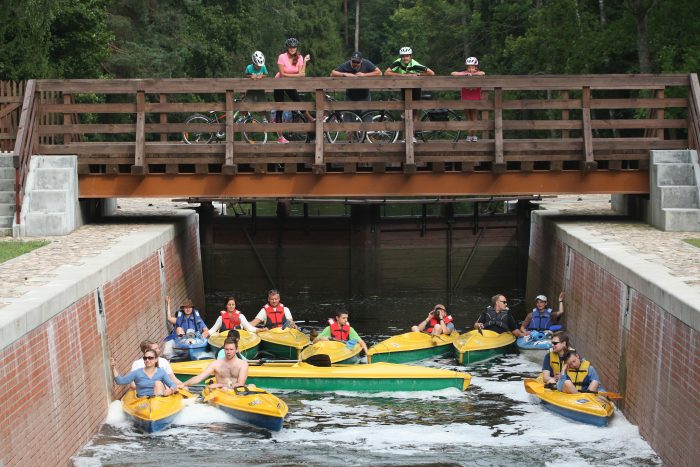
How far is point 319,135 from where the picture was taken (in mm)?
23641

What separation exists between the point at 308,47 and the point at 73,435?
68.8m

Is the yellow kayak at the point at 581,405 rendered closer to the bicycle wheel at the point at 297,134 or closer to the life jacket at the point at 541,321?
the life jacket at the point at 541,321

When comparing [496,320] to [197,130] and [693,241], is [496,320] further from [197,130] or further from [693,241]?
[197,130]

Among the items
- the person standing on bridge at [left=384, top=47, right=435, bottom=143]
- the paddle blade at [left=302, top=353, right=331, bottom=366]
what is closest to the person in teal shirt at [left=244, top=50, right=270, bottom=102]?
the person standing on bridge at [left=384, top=47, right=435, bottom=143]

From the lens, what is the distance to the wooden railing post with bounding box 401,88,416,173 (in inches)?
927

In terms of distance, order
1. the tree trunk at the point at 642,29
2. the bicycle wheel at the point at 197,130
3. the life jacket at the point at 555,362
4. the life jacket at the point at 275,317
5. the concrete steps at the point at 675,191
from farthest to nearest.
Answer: the tree trunk at the point at 642,29 → the bicycle wheel at the point at 197,130 → the concrete steps at the point at 675,191 → the life jacket at the point at 275,317 → the life jacket at the point at 555,362

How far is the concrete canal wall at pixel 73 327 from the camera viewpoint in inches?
504

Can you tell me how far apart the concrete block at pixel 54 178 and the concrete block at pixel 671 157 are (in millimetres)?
10562

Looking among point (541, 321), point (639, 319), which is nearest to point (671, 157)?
point (541, 321)

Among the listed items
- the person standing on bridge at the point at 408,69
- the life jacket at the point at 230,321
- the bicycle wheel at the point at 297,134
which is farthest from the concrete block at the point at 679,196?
the life jacket at the point at 230,321

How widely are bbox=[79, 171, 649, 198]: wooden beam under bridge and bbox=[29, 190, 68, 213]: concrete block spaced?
2.78 feet

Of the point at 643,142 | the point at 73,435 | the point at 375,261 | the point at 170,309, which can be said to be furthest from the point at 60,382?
the point at 375,261

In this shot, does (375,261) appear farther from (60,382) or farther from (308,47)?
(308,47)

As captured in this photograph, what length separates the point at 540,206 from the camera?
31.9 meters
